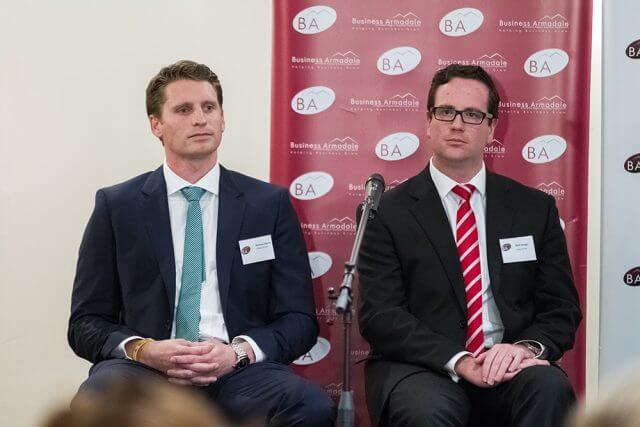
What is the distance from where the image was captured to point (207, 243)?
3.42 meters

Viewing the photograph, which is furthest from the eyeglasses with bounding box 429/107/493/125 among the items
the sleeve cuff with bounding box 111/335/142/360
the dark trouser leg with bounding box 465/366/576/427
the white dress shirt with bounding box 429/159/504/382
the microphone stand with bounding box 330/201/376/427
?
the sleeve cuff with bounding box 111/335/142/360

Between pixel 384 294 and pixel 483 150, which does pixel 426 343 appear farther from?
pixel 483 150

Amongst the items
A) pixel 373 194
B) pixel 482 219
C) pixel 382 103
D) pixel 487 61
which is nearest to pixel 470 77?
pixel 487 61

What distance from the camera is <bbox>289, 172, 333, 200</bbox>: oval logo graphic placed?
3844 mm

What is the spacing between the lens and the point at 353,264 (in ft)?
8.74

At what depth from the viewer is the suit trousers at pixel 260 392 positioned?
3.10 meters

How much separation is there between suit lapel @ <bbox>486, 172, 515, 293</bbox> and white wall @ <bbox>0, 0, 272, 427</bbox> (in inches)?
53.4

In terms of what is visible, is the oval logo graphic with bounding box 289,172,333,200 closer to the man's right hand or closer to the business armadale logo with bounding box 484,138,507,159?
the business armadale logo with bounding box 484,138,507,159

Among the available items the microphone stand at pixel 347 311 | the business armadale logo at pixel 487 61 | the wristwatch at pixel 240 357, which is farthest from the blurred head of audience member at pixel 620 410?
the business armadale logo at pixel 487 61

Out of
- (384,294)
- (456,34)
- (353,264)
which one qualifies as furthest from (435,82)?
(353,264)

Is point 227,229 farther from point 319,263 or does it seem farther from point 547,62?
point 547,62

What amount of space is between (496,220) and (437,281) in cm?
34

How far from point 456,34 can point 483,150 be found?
1.70 ft

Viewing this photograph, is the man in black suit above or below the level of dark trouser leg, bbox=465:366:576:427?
above
